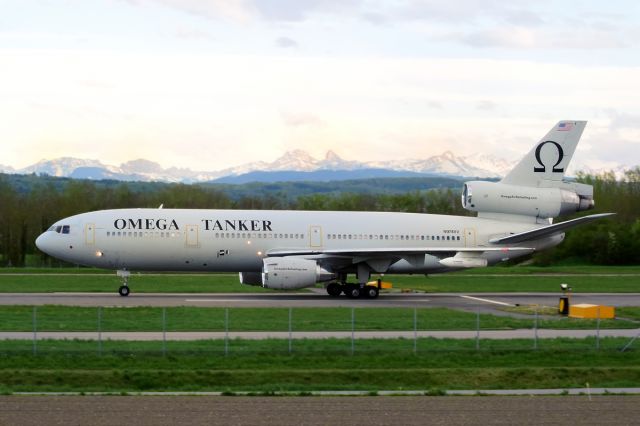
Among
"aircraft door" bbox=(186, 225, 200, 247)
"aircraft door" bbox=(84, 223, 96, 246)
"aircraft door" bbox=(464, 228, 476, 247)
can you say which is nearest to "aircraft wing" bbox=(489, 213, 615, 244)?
"aircraft door" bbox=(464, 228, 476, 247)

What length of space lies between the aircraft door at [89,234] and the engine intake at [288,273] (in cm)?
829

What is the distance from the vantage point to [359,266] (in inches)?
1982

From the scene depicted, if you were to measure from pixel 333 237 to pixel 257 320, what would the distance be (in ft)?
46.7

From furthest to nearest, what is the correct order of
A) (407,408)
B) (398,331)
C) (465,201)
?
(465,201), (398,331), (407,408)

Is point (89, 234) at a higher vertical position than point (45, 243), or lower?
higher

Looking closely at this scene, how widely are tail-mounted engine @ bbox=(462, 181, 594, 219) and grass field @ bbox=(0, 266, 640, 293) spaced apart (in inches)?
199

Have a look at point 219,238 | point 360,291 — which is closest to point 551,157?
point 360,291

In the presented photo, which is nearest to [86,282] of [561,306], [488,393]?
[561,306]

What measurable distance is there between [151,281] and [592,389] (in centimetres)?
3895

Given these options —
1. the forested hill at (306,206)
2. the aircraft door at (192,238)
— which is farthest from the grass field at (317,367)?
the forested hill at (306,206)

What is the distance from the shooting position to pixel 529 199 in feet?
178

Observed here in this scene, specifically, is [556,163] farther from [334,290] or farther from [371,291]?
[334,290]

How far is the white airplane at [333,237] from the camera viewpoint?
4956 cm

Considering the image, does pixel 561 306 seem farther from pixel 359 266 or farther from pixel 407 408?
pixel 407 408
